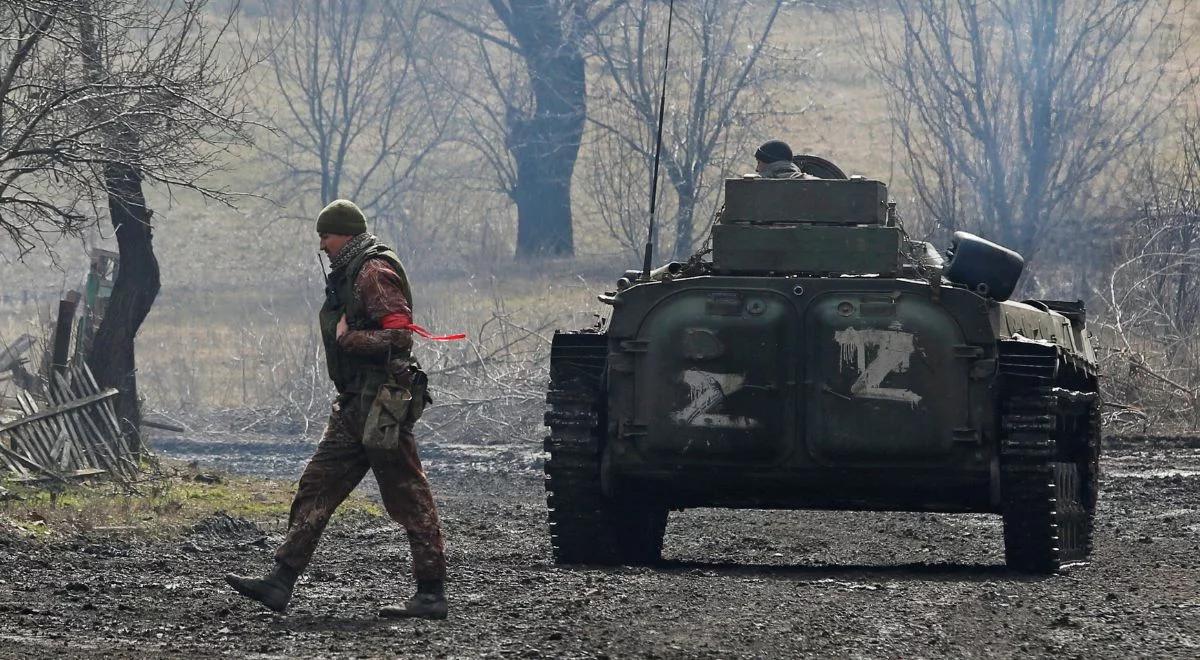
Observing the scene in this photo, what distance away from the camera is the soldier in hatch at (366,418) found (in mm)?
8719

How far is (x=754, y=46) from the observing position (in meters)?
37.7

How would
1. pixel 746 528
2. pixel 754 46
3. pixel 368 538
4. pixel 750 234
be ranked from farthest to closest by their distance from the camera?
pixel 754 46, pixel 746 528, pixel 368 538, pixel 750 234

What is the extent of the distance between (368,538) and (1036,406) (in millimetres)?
4645

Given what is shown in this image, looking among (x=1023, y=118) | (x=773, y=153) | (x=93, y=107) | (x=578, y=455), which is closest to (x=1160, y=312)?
(x=1023, y=118)

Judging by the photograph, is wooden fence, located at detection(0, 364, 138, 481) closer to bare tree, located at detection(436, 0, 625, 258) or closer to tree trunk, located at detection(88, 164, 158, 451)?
tree trunk, located at detection(88, 164, 158, 451)

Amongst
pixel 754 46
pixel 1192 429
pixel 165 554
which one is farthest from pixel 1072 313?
pixel 754 46

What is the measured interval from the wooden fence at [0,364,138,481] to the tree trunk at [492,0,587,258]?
23.8 meters

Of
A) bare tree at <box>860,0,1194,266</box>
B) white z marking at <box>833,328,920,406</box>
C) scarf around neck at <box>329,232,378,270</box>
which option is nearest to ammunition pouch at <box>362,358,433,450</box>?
scarf around neck at <box>329,232,378,270</box>

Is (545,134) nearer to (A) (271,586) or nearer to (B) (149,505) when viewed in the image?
(B) (149,505)

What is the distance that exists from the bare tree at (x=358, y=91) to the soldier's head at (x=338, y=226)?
100.0 feet

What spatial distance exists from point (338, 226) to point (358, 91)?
1354 inches

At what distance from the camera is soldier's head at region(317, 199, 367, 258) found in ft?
29.4

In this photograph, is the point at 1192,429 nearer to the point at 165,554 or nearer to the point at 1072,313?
the point at 1072,313

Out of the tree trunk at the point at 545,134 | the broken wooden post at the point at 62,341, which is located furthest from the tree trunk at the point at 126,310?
the tree trunk at the point at 545,134
